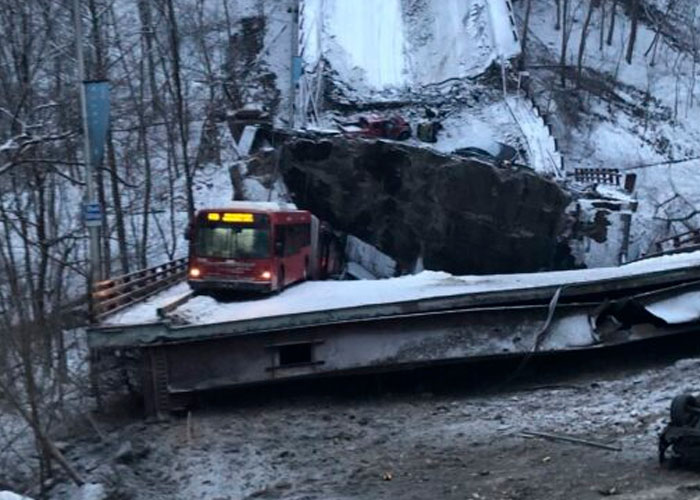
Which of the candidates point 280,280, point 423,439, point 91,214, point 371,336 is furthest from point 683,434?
point 91,214

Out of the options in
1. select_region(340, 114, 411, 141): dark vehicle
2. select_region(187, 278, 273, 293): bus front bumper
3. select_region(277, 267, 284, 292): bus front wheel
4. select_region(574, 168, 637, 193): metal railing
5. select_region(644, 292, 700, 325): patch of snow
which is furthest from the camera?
select_region(574, 168, 637, 193): metal railing

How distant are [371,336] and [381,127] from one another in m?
26.0

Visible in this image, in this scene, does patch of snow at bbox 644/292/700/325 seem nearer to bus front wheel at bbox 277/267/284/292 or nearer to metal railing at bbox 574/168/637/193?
bus front wheel at bbox 277/267/284/292

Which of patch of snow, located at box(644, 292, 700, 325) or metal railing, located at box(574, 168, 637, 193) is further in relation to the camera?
metal railing, located at box(574, 168, 637, 193)

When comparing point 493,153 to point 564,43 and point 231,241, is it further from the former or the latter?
point 231,241

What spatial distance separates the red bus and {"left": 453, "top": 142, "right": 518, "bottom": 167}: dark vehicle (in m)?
17.0

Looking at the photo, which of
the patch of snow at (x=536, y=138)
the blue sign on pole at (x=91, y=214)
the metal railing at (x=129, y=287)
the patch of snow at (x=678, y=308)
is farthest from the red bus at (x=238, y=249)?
the patch of snow at (x=536, y=138)

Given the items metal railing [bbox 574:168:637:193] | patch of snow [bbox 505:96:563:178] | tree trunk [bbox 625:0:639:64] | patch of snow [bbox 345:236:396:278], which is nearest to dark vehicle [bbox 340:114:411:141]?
patch of snow [bbox 345:236:396:278]

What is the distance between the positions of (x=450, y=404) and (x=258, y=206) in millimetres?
8567

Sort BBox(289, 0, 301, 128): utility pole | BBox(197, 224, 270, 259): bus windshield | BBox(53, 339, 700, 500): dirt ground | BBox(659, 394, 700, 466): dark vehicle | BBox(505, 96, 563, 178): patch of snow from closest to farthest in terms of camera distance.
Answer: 1. BBox(659, 394, 700, 466): dark vehicle
2. BBox(53, 339, 700, 500): dirt ground
3. BBox(197, 224, 270, 259): bus windshield
4. BBox(505, 96, 563, 178): patch of snow
5. BBox(289, 0, 301, 128): utility pole

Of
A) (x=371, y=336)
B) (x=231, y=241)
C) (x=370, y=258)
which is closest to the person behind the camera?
(x=371, y=336)

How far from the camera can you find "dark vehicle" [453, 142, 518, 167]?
43.6 m

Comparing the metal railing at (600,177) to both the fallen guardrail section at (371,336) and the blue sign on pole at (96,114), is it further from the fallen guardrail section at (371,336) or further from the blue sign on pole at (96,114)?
the fallen guardrail section at (371,336)

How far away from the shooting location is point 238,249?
2652 cm
